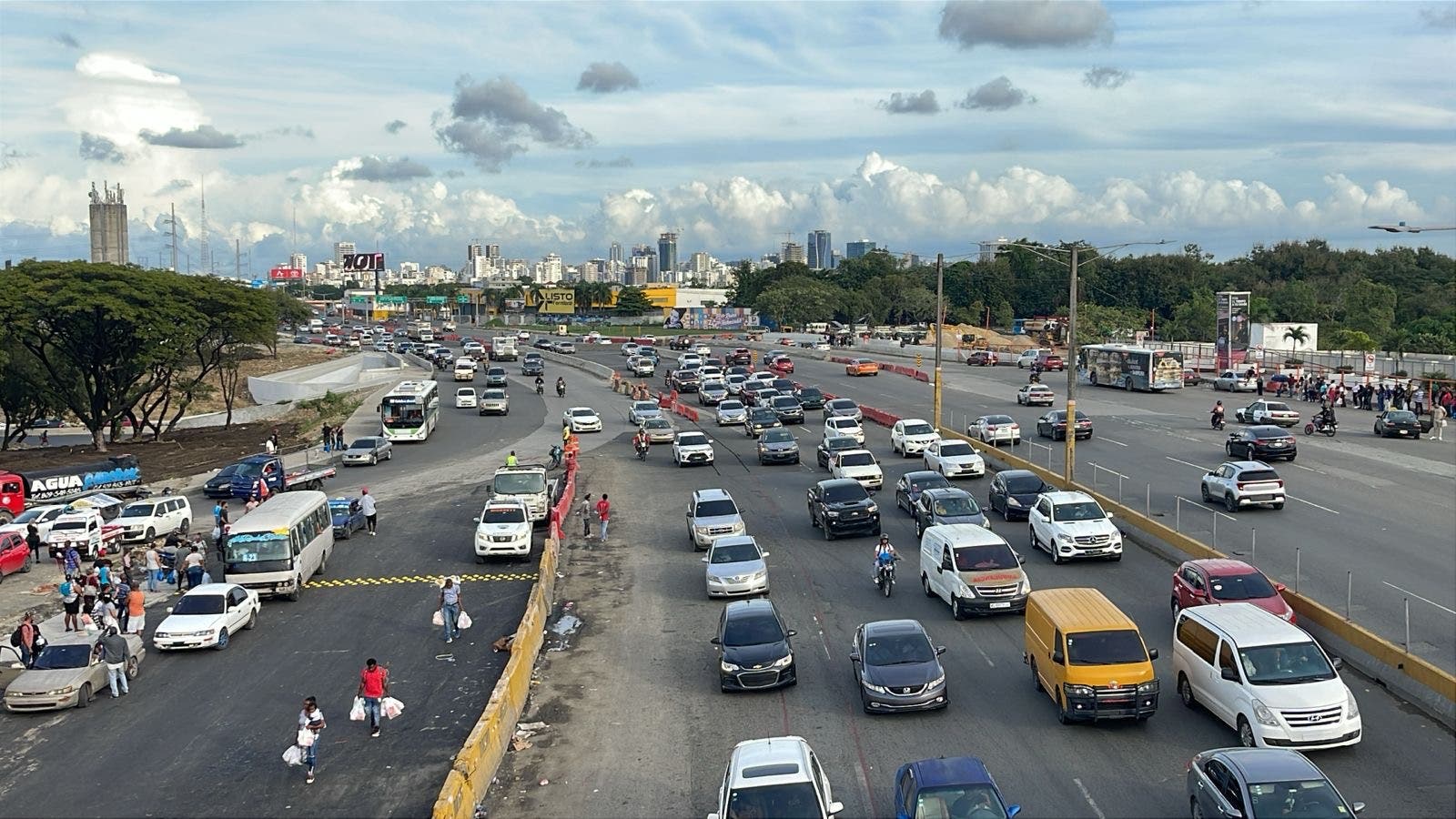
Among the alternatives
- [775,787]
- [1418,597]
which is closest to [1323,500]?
[1418,597]

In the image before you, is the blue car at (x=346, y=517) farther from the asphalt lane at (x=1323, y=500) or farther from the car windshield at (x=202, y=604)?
the asphalt lane at (x=1323, y=500)

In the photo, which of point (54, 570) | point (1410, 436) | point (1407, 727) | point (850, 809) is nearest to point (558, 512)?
point (54, 570)

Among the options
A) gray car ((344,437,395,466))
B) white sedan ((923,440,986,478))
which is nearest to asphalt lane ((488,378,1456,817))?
white sedan ((923,440,986,478))

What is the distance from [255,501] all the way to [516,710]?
87.1ft

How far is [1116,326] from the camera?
146000 millimetres

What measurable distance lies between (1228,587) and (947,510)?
416 inches

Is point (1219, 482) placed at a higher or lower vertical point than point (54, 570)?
higher

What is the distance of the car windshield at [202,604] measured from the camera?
88.8 feet

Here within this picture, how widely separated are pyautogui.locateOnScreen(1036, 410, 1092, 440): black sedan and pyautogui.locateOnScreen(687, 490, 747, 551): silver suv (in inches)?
825

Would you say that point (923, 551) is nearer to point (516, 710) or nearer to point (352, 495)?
point (516, 710)

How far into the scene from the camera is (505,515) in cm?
3481

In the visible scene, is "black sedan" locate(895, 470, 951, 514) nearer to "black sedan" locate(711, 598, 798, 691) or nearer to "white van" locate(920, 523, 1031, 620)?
"white van" locate(920, 523, 1031, 620)

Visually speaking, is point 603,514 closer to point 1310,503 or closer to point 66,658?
point 66,658

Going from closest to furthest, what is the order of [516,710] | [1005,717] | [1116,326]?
1. [1005,717]
2. [516,710]
3. [1116,326]
